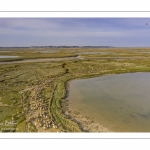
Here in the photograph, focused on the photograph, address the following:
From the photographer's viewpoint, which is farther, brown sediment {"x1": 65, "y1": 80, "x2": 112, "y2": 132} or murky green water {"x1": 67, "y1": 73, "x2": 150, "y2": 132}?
murky green water {"x1": 67, "y1": 73, "x2": 150, "y2": 132}

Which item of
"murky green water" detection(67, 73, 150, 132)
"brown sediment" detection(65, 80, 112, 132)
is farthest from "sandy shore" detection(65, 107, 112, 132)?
"murky green water" detection(67, 73, 150, 132)

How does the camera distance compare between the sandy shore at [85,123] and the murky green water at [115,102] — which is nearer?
the sandy shore at [85,123]

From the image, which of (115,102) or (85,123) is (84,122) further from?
(115,102)

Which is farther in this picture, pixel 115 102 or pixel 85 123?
pixel 115 102

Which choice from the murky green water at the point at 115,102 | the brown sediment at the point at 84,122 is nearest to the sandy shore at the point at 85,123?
the brown sediment at the point at 84,122

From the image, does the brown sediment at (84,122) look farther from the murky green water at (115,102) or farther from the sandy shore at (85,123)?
the murky green water at (115,102)

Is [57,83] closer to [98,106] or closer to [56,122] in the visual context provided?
[98,106]

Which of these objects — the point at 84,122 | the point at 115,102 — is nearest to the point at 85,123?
the point at 84,122

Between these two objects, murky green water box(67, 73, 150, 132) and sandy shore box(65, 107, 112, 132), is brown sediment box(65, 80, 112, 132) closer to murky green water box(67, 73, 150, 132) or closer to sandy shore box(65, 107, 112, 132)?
sandy shore box(65, 107, 112, 132)
